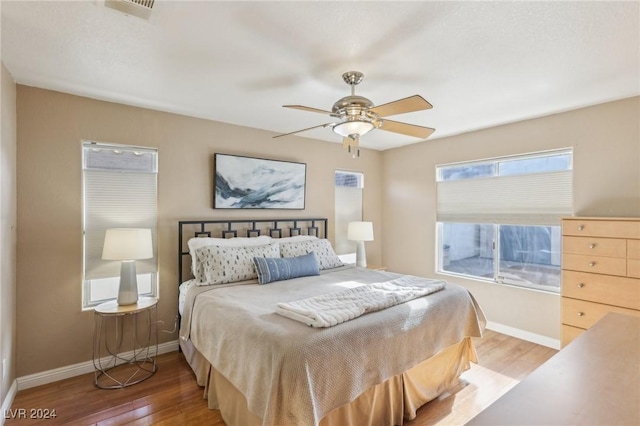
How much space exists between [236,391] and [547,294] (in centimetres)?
339

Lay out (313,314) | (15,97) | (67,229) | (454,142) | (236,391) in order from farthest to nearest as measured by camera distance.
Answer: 1. (454,142)
2. (67,229)
3. (15,97)
4. (236,391)
5. (313,314)

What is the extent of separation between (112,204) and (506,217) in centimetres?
435

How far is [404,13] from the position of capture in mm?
1688

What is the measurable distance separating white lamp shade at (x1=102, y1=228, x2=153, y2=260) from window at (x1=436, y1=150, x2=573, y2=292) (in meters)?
3.75

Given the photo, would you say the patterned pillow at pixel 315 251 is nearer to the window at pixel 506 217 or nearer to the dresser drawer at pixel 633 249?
the window at pixel 506 217

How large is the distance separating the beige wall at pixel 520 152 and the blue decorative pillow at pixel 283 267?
6.98 ft

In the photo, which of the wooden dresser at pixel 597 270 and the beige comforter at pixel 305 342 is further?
the wooden dresser at pixel 597 270

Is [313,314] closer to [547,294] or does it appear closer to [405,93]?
[405,93]

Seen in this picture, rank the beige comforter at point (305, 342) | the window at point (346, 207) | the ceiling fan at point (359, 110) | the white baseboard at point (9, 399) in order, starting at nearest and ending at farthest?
the beige comforter at point (305, 342), the ceiling fan at point (359, 110), the white baseboard at point (9, 399), the window at point (346, 207)

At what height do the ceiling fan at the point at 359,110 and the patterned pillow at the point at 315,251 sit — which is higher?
the ceiling fan at the point at 359,110

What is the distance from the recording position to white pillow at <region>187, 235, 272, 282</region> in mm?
2993

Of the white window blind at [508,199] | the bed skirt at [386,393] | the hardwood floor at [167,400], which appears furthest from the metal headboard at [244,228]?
the white window blind at [508,199]

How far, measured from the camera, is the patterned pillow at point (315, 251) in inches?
139

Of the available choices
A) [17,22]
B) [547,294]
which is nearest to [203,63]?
[17,22]
